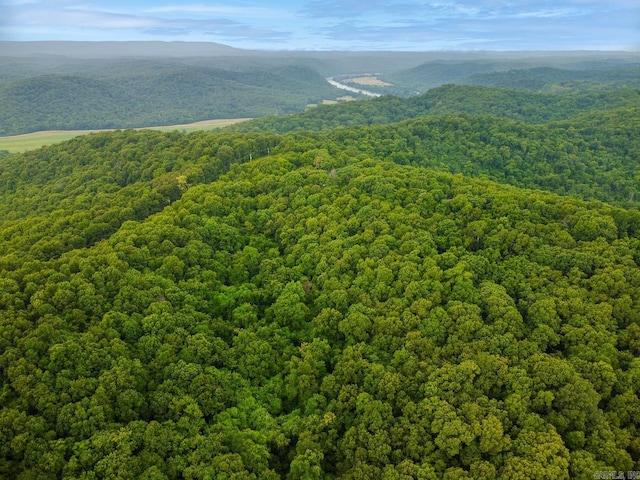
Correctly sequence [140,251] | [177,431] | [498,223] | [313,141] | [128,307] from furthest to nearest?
[313,141] → [498,223] → [140,251] → [128,307] → [177,431]

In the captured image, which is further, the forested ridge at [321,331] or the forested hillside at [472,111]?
the forested hillside at [472,111]

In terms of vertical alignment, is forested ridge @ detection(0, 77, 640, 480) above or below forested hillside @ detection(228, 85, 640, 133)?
below

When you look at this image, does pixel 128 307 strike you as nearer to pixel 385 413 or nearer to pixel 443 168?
pixel 385 413

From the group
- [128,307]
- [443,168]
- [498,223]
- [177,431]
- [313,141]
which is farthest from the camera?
[443,168]

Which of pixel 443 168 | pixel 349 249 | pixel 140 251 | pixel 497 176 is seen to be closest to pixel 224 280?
pixel 140 251

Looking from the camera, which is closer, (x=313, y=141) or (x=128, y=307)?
(x=128, y=307)

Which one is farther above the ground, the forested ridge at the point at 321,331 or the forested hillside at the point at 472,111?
the forested hillside at the point at 472,111

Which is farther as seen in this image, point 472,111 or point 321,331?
point 472,111

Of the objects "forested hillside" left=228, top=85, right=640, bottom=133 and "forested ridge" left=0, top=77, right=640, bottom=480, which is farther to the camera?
"forested hillside" left=228, top=85, right=640, bottom=133
